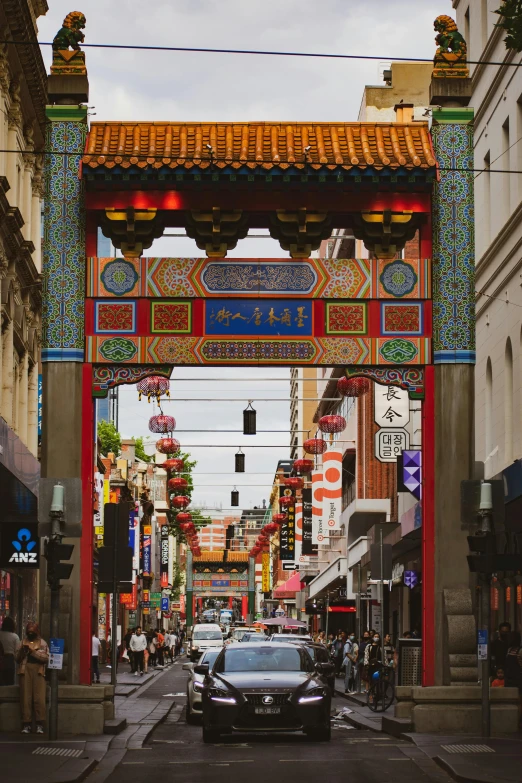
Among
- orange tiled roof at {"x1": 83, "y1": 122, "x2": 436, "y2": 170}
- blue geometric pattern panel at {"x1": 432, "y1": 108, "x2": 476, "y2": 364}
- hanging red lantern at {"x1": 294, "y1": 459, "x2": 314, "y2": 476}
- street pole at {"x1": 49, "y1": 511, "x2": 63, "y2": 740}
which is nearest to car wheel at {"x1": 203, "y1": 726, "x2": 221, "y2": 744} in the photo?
street pole at {"x1": 49, "y1": 511, "x2": 63, "y2": 740}

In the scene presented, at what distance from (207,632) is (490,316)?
116 ft

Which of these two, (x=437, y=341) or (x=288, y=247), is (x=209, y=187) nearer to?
(x=288, y=247)

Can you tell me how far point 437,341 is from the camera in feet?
75.8

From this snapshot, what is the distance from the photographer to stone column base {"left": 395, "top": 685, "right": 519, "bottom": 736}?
70.6 ft

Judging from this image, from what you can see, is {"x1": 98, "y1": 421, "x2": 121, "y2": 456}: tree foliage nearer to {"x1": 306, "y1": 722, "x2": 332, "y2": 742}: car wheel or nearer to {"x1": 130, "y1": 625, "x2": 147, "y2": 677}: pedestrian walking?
{"x1": 130, "y1": 625, "x2": 147, "y2": 677}: pedestrian walking

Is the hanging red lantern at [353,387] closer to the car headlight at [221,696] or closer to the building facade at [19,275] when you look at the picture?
the building facade at [19,275]

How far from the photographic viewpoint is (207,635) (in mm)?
64438

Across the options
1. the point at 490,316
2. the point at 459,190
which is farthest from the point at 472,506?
the point at 490,316

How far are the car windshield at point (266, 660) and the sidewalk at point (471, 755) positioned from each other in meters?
2.27

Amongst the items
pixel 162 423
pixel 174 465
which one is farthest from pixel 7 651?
pixel 174 465

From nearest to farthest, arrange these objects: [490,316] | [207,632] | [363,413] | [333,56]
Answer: [333,56]
[490,316]
[363,413]
[207,632]

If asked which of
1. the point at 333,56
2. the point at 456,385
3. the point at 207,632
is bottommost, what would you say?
the point at 207,632

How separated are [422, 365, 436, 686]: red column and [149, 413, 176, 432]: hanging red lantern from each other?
24363 millimetres

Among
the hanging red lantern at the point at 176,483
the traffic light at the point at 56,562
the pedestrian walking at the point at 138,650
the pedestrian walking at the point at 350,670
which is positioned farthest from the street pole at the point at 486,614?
the hanging red lantern at the point at 176,483
